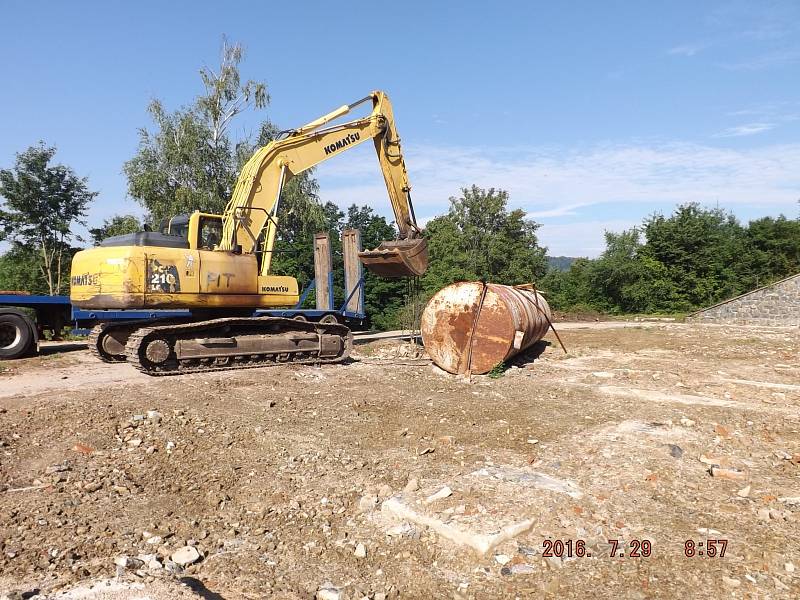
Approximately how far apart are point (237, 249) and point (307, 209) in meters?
17.3

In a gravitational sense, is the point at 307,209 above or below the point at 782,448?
above

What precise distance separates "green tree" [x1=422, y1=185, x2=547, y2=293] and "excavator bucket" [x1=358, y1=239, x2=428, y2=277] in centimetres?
→ 1994

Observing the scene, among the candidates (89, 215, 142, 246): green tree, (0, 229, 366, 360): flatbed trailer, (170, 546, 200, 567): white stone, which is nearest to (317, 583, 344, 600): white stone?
(170, 546, 200, 567): white stone

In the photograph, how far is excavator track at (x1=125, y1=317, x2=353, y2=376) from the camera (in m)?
8.49

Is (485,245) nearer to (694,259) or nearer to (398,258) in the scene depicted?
(694,259)

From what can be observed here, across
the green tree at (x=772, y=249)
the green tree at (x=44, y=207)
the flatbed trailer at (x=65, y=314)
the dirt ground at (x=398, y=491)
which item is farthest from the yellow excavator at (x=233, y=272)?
the green tree at (x=772, y=249)

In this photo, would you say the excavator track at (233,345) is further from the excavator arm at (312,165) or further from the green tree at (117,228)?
the green tree at (117,228)

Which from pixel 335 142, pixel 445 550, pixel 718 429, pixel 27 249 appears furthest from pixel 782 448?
pixel 27 249

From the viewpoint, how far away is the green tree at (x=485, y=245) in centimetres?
3250

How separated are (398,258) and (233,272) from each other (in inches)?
124

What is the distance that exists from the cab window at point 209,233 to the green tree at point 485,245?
70.6ft

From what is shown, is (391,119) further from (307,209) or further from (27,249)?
(27,249)

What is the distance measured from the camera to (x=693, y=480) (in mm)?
4277

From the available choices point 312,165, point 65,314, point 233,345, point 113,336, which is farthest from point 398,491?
point 65,314
